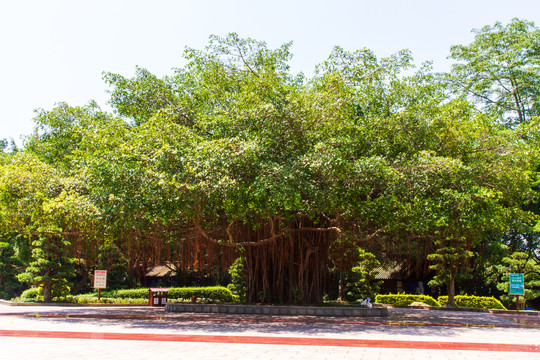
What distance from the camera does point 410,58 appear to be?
1677 centimetres

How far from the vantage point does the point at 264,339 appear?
32.8 ft

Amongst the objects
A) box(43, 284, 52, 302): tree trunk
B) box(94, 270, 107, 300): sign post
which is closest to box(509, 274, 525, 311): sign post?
box(94, 270, 107, 300): sign post

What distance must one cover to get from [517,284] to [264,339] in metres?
14.2

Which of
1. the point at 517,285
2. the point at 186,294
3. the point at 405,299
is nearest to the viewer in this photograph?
the point at 517,285

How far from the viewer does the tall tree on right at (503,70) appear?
27.9 metres

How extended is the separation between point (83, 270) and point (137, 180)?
19.8 m

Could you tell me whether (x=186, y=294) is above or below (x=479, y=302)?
below

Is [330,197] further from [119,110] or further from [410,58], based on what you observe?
[119,110]

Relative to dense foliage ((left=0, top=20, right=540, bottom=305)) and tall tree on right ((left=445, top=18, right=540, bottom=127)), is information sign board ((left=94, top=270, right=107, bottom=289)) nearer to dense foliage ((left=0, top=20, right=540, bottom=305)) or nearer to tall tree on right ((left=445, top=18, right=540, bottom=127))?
dense foliage ((left=0, top=20, right=540, bottom=305))

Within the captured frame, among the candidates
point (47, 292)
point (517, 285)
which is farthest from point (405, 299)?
point (47, 292)

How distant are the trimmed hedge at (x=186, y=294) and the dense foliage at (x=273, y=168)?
6.67 m

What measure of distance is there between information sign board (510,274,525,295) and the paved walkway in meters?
5.33

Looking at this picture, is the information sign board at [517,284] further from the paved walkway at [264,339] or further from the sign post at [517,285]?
the paved walkway at [264,339]

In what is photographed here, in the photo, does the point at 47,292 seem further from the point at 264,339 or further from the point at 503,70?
the point at 503,70
